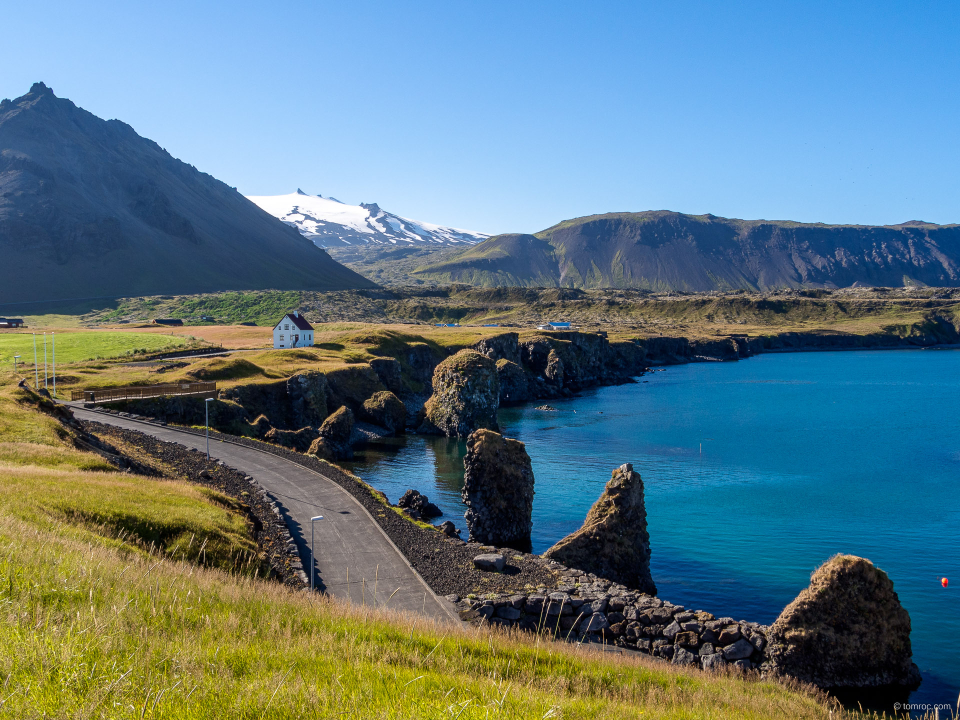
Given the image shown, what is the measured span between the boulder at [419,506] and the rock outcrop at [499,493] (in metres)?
4.03

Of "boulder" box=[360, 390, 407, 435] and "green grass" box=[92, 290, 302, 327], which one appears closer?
"boulder" box=[360, 390, 407, 435]

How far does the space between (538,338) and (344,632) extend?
12521 cm

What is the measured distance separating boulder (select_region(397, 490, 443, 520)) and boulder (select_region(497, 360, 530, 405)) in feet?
204

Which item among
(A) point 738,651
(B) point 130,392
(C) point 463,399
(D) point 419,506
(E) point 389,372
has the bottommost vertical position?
(D) point 419,506

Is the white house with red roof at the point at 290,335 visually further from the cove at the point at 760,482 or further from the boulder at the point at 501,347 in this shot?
the cove at the point at 760,482

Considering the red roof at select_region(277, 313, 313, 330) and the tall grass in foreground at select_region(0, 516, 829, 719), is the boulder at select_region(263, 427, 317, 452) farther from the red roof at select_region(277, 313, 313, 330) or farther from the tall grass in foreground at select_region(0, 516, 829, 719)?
the tall grass in foreground at select_region(0, 516, 829, 719)

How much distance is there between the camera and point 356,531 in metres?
32.4

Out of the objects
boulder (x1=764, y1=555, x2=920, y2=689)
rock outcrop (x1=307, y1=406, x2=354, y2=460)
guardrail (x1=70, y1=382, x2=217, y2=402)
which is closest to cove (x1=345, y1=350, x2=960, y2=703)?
boulder (x1=764, y1=555, x2=920, y2=689)

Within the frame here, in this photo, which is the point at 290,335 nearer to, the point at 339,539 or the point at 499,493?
the point at 499,493

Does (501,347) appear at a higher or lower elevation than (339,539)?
higher

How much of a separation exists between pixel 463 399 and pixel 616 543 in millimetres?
46723

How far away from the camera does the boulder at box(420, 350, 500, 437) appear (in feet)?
255

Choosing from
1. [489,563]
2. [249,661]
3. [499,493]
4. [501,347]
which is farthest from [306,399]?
[249,661]

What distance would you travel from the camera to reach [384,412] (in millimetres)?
79500
